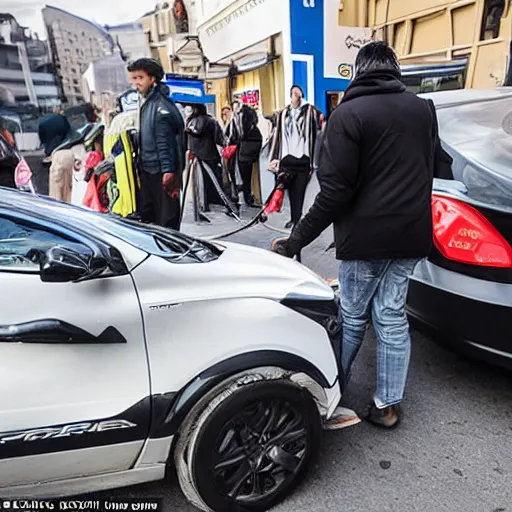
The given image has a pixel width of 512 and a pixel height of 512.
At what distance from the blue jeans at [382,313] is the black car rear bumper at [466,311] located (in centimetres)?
24

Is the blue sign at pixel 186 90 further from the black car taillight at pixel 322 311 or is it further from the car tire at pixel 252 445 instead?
the car tire at pixel 252 445

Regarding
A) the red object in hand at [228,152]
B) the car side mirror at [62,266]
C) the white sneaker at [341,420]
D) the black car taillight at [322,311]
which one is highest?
the car side mirror at [62,266]

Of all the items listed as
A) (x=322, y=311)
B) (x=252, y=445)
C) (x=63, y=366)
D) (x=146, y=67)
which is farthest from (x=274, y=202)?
(x=63, y=366)

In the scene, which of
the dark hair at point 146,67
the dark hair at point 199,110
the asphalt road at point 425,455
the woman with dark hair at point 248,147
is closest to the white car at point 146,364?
the asphalt road at point 425,455

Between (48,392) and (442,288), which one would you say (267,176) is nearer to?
(442,288)

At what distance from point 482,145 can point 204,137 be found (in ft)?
17.6

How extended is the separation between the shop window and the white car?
19.9 feet

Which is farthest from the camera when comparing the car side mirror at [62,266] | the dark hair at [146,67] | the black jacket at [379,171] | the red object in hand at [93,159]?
the red object in hand at [93,159]

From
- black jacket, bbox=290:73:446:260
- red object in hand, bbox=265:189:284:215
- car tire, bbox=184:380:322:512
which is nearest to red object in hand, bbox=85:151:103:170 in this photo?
red object in hand, bbox=265:189:284:215

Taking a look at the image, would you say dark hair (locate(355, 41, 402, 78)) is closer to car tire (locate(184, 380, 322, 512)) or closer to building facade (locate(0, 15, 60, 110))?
car tire (locate(184, 380, 322, 512))

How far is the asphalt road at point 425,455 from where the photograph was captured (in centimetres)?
222

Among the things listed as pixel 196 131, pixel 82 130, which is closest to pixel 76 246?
pixel 82 130

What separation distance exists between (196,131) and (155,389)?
6318 mm

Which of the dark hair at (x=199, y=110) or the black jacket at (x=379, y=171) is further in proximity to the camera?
the dark hair at (x=199, y=110)
